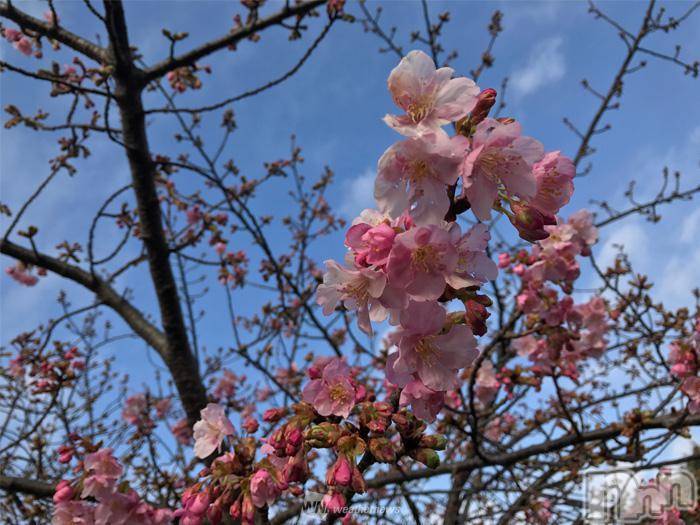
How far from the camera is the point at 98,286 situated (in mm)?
3559

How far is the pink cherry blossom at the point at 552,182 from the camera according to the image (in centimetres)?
111

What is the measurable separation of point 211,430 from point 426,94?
154 cm

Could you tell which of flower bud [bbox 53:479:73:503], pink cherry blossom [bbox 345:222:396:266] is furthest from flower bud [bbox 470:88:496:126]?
flower bud [bbox 53:479:73:503]

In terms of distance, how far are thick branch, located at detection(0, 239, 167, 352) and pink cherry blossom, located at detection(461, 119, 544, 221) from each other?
108 inches

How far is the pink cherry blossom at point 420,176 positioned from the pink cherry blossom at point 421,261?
1.6 inches

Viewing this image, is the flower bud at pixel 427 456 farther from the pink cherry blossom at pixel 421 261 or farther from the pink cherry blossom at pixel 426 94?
the pink cherry blossom at pixel 426 94

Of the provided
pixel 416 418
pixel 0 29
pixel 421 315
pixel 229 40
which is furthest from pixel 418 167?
pixel 0 29

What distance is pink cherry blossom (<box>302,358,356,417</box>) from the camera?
1.34 metres

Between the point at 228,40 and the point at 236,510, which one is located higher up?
the point at 228,40

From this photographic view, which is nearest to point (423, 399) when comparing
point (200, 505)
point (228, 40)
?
point (200, 505)

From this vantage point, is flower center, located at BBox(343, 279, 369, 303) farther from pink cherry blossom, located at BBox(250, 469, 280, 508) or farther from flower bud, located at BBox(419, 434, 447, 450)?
pink cherry blossom, located at BBox(250, 469, 280, 508)

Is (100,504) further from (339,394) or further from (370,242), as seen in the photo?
(370,242)

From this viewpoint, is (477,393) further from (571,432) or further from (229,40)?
(229,40)

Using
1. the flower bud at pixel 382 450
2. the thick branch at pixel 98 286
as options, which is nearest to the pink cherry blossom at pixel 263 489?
the flower bud at pixel 382 450
